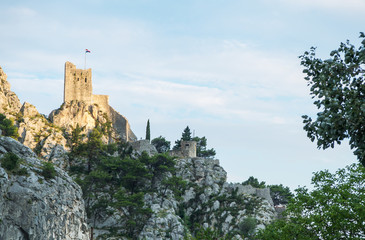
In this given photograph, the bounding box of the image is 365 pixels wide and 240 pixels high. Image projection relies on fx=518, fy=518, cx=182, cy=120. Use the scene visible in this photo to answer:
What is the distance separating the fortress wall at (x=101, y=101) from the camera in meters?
93.2

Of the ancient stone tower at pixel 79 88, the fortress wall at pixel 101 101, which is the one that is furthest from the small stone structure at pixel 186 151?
the ancient stone tower at pixel 79 88

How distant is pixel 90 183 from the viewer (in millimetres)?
74438

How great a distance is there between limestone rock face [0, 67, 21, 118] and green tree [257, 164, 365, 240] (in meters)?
57.8

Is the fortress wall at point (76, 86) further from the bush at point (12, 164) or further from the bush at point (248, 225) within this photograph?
the bush at point (12, 164)

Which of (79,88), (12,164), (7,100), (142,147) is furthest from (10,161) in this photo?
(79,88)

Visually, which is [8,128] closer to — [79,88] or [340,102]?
[79,88]

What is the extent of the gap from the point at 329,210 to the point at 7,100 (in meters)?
66.6

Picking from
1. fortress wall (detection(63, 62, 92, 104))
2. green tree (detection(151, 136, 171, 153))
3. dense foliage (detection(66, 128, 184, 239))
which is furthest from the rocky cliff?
green tree (detection(151, 136, 171, 153))

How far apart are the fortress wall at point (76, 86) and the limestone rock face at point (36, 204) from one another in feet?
102

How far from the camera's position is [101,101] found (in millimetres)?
93938

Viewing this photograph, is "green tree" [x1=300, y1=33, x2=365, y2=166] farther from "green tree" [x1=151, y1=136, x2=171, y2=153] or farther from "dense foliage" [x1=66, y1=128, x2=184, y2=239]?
"green tree" [x1=151, y1=136, x2=171, y2=153]

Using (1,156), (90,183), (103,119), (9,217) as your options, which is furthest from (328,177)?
(103,119)

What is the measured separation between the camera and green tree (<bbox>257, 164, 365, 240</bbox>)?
28.8 m

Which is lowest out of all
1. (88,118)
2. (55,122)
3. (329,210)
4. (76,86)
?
(329,210)
